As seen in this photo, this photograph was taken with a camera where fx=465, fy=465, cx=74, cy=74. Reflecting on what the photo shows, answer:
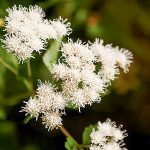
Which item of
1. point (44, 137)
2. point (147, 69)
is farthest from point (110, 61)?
point (147, 69)

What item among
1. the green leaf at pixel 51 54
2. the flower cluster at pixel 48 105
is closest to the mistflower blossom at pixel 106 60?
the green leaf at pixel 51 54

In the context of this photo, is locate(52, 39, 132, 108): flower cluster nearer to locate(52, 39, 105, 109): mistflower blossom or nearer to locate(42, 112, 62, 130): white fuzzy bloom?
locate(52, 39, 105, 109): mistflower blossom

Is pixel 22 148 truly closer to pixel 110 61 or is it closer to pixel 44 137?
pixel 44 137

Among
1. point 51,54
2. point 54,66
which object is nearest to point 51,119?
point 54,66

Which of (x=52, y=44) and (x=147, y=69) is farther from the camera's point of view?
(x=147, y=69)

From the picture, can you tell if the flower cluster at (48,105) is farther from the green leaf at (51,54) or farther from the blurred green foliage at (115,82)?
the blurred green foliage at (115,82)

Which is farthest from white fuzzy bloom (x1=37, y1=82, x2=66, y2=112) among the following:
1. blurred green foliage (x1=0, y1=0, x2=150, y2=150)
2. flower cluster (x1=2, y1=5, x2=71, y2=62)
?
blurred green foliage (x1=0, y1=0, x2=150, y2=150)
